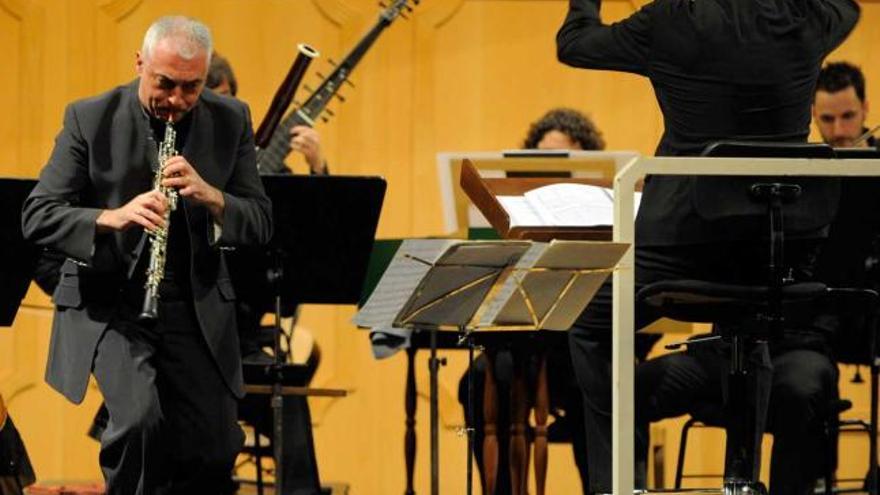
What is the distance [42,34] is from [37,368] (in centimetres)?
143

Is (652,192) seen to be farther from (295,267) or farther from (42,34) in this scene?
(42,34)

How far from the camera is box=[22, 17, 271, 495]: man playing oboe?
12.6 ft

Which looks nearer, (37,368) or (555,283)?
(555,283)

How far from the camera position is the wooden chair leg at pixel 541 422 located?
4562 millimetres

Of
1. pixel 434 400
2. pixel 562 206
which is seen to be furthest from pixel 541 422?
pixel 562 206

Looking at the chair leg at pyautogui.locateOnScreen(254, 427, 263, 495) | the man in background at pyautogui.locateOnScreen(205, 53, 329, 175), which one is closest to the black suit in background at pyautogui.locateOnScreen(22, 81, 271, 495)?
the chair leg at pyautogui.locateOnScreen(254, 427, 263, 495)

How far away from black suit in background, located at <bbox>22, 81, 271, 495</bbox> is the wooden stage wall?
2704 mm

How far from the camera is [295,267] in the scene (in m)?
4.58

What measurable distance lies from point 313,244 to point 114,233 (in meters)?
0.73

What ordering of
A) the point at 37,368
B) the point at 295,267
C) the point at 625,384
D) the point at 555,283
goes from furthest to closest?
the point at 37,368 < the point at 295,267 < the point at 555,283 < the point at 625,384

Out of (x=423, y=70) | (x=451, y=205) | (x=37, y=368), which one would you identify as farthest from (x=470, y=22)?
(x=37, y=368)

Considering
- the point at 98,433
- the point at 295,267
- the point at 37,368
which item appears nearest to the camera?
the point at 295,267

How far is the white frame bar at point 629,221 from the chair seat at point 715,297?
151mm

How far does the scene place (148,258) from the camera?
394 cm
